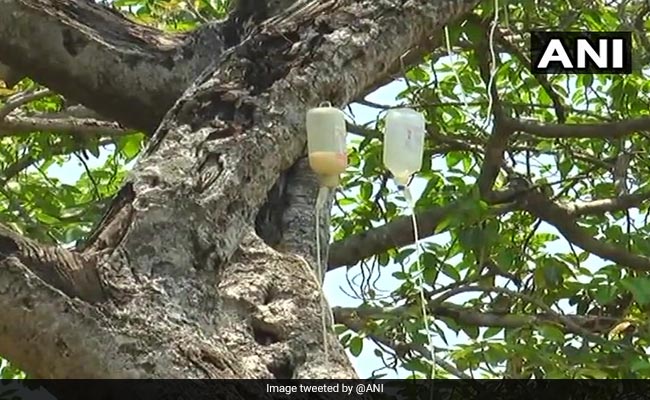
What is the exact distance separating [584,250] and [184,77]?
1.35m

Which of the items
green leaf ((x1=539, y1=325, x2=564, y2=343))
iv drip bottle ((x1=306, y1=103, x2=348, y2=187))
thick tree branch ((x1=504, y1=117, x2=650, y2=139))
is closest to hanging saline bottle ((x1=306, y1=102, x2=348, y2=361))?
iv drip bottle ((x1=306, y1=103, x2=348, y2=187))

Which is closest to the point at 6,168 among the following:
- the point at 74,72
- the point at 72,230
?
the point at 72,230

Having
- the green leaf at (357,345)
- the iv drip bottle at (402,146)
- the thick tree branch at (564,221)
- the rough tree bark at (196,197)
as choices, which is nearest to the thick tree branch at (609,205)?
the thick tree branch at (564,221)

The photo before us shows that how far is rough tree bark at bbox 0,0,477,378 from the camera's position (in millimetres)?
1281

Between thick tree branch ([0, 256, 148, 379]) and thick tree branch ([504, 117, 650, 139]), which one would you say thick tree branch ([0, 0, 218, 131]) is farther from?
thick tree branch ([504, 117, 650, 139])

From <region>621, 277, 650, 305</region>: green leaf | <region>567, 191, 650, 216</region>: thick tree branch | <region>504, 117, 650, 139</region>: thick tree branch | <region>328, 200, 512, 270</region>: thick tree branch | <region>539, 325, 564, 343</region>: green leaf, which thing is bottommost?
<region>539, 325, 564, 343</region>: green leaf

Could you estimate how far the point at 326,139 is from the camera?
5.37 ft

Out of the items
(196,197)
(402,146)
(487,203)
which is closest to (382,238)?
(487,203)

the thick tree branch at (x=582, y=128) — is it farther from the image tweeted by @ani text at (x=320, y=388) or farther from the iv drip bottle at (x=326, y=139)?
the image tweeted by @ani text at (x=320, y=388)

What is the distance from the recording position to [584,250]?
10.1 ft

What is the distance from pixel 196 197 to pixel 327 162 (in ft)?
0.80

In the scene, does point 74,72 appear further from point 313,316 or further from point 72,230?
point 72,230

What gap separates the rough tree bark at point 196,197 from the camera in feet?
4.20

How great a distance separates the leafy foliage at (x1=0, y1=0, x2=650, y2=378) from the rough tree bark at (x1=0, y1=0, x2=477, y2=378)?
2.01 ft
